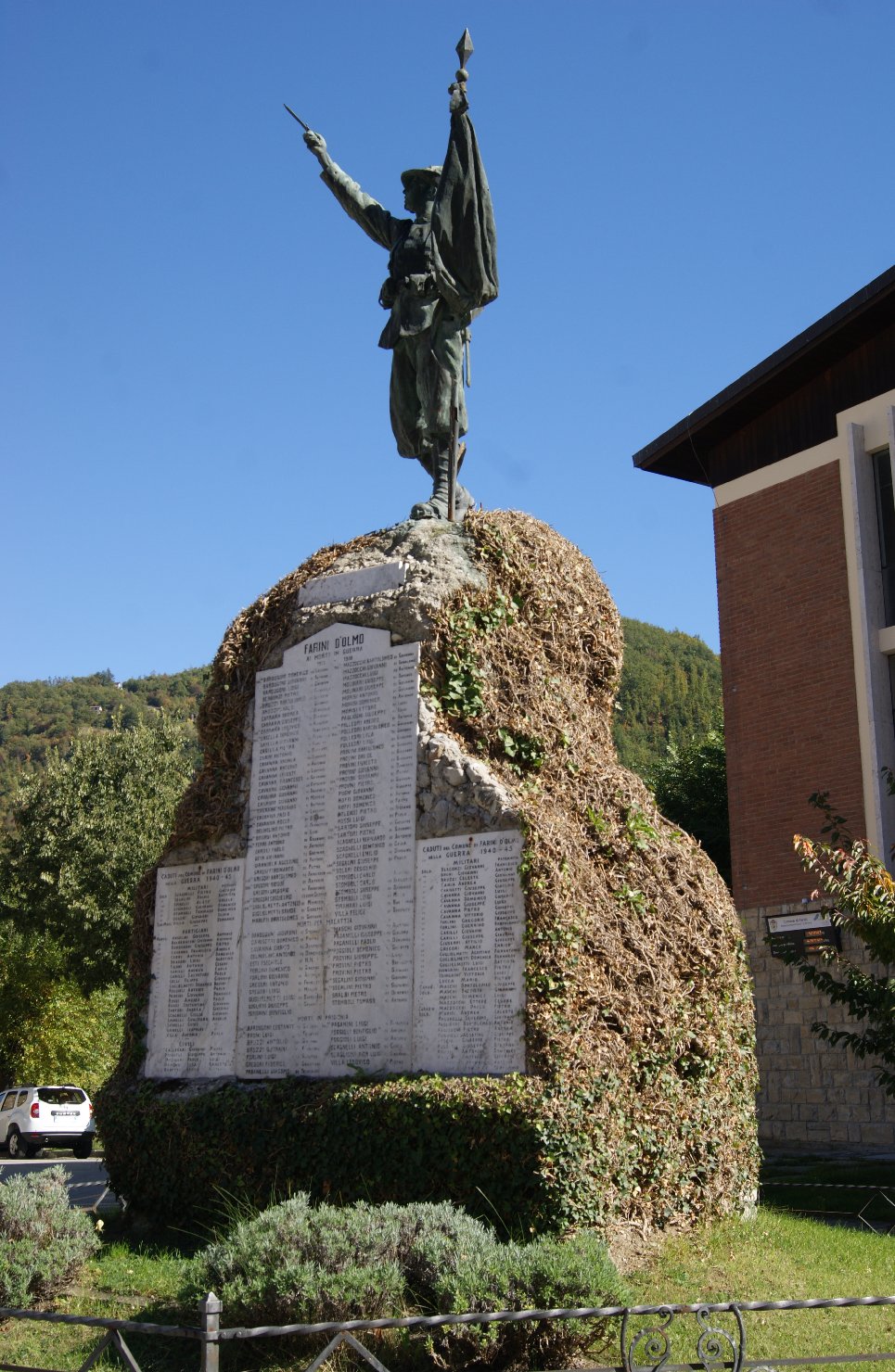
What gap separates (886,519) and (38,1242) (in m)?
14.9

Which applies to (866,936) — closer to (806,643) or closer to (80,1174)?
(806,643)

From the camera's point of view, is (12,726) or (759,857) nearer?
(759,857)

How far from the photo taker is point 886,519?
1856cm

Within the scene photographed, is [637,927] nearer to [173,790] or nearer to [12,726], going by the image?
[173,790]

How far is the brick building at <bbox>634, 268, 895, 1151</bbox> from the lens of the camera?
18.0m

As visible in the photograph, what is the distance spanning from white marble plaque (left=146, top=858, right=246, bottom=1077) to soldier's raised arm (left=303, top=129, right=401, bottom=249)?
5.65 meters

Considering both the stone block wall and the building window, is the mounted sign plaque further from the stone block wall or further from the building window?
the building window

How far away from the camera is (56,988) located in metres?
Result: 29.3

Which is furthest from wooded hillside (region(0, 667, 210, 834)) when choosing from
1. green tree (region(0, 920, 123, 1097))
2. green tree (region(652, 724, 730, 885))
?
green tree (region(652, 724, 730, 885))

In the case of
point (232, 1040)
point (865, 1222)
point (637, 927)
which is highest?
point (637, 927)

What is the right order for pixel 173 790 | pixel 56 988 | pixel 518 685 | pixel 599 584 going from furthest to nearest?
pixel 173 790, pixel 56 988, pixel 599 584, pixel 518 685

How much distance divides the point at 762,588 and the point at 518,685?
1131 centimetres

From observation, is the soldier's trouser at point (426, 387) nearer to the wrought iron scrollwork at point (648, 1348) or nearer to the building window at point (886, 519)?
the wrought iron scrollwork at point (648, 1348)

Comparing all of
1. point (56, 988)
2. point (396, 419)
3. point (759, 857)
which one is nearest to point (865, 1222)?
point (396, 419)
